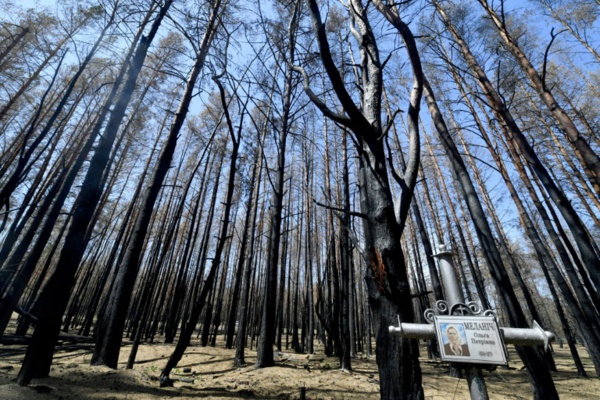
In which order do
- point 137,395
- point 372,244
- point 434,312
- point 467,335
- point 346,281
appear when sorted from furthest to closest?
point 346,281, point 137,395, point 372,244, point 434,312, point 467,335

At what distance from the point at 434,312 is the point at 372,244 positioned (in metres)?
0.44

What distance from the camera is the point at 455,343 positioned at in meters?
1.05

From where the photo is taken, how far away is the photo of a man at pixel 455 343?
1036mm

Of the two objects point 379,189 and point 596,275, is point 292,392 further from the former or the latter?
point 596,275

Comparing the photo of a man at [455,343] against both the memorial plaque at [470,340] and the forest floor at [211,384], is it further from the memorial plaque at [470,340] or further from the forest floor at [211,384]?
the forest floor at [211,384]

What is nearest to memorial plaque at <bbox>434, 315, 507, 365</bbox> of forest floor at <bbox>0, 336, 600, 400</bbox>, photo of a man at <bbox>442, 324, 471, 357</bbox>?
photo of a man at <bbox>442, 324, 471, 357</bbox>

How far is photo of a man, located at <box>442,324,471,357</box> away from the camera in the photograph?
1.04 m

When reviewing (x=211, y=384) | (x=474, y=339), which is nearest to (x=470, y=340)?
(x=474, y=339)

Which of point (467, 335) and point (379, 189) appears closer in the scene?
point (467, 335)

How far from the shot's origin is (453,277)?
1.30 m

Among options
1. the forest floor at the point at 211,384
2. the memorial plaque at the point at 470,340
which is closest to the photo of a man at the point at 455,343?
the memorial plaque at the point at 470,340

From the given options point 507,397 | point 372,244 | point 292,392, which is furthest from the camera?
point 507,397

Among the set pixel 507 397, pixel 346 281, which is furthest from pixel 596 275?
pixel 346 281

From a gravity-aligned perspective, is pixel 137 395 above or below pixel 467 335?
below
